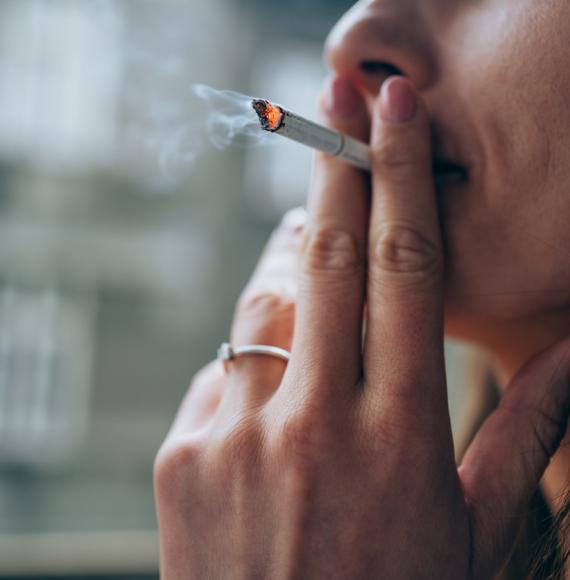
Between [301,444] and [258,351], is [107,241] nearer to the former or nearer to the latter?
[258,351]

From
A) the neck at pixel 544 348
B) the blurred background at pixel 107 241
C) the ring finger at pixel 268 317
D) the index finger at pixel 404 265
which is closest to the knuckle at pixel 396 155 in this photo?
the index finger at pixel 404 265

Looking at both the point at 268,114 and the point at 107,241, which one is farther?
the point at 107,241

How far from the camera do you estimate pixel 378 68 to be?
62 centimetres

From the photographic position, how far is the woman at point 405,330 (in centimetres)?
51

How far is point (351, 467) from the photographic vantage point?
0.51m

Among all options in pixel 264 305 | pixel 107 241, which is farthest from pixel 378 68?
pixel 107 241

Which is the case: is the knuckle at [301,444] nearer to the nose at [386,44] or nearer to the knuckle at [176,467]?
the knuckle at [176,467]

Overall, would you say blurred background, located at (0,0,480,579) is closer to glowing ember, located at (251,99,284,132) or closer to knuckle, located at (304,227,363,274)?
knuckle, located at (304,227,363,274)

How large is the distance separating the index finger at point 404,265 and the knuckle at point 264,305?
134 mm

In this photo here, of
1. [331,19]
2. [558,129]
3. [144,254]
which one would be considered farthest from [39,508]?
[558,129]

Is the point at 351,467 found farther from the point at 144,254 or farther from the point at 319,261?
the point at 144,254

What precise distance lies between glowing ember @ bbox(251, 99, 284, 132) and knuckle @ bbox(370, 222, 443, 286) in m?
0.15

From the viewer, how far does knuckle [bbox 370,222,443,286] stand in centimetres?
54

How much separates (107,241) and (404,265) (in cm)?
348
